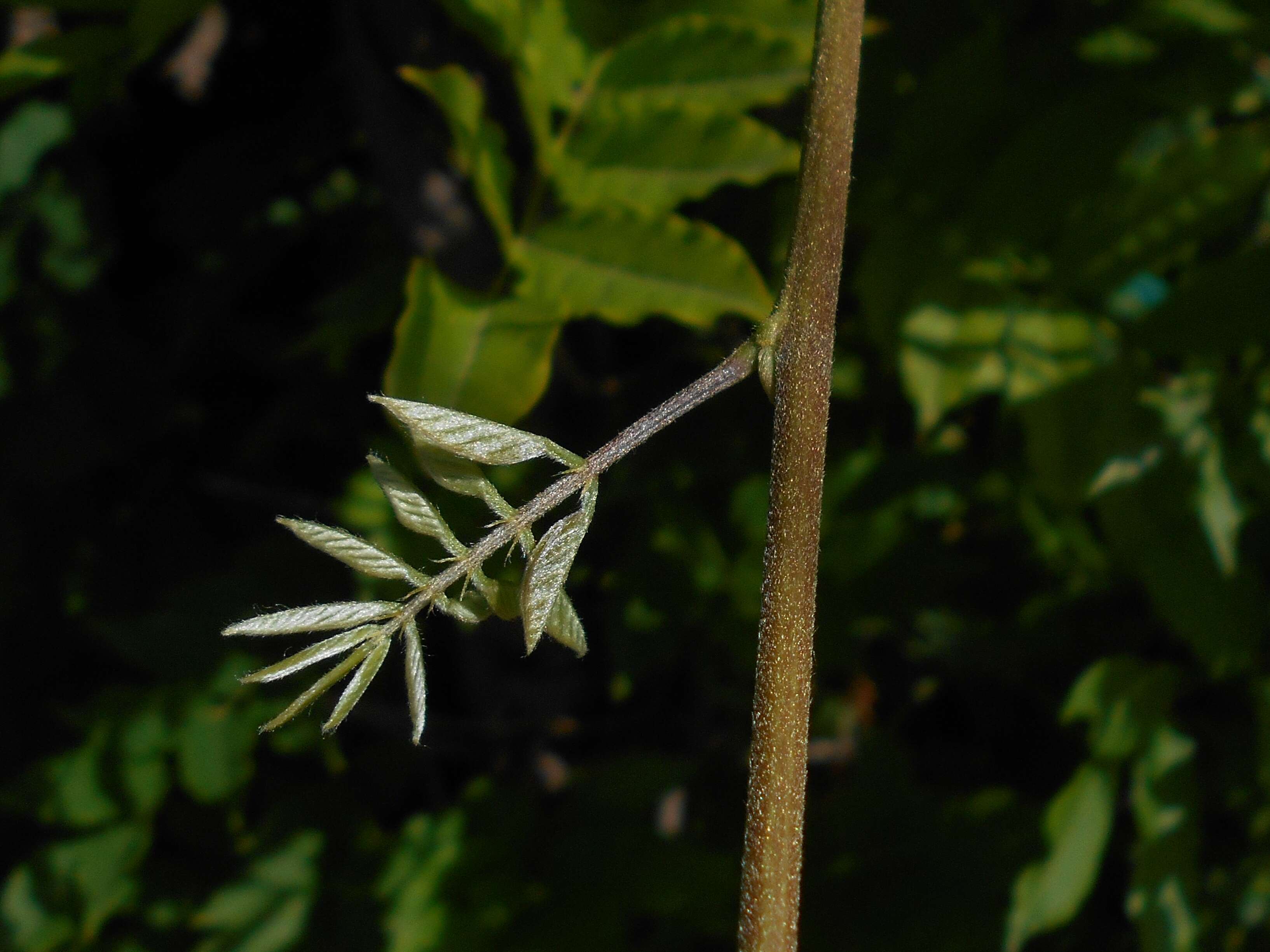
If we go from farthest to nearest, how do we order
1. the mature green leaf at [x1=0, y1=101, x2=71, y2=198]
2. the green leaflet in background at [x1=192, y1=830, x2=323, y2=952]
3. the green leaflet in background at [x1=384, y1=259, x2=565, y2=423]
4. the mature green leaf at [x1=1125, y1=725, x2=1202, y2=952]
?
the mature green leaf at [x1=0, y1=101, x2=71, y2=198] < the green leaflet in background at [x1=192, y1=830, x2=323, y2=952] < the mature green leaf at [x1=1125, y1=725, x2=1202, y2=952] < the green leaflet in background at [x1=384, y1=259, x2=565, y2=423]

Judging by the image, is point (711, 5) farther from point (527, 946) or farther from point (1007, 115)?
point (527, 946)

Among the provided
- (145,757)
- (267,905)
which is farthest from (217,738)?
(267,905)

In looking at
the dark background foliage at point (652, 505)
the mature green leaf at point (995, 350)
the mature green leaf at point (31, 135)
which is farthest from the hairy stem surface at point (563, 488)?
the mature green leaf at point (31, 135)

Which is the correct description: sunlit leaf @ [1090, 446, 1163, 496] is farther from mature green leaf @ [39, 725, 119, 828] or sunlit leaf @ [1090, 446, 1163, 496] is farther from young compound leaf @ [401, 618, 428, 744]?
mature green leaf @ [39, 725, 119, 828]

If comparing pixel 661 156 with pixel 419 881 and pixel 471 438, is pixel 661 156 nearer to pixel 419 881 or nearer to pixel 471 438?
pixel 471 438

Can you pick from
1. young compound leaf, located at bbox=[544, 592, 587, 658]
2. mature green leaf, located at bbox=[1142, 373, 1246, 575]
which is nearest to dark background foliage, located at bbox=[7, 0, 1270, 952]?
mature green leaf, located at bbox=[1142, 373, 1246, 575]

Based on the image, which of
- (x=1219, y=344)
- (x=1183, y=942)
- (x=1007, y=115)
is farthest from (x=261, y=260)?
(x=1183, y=942)
